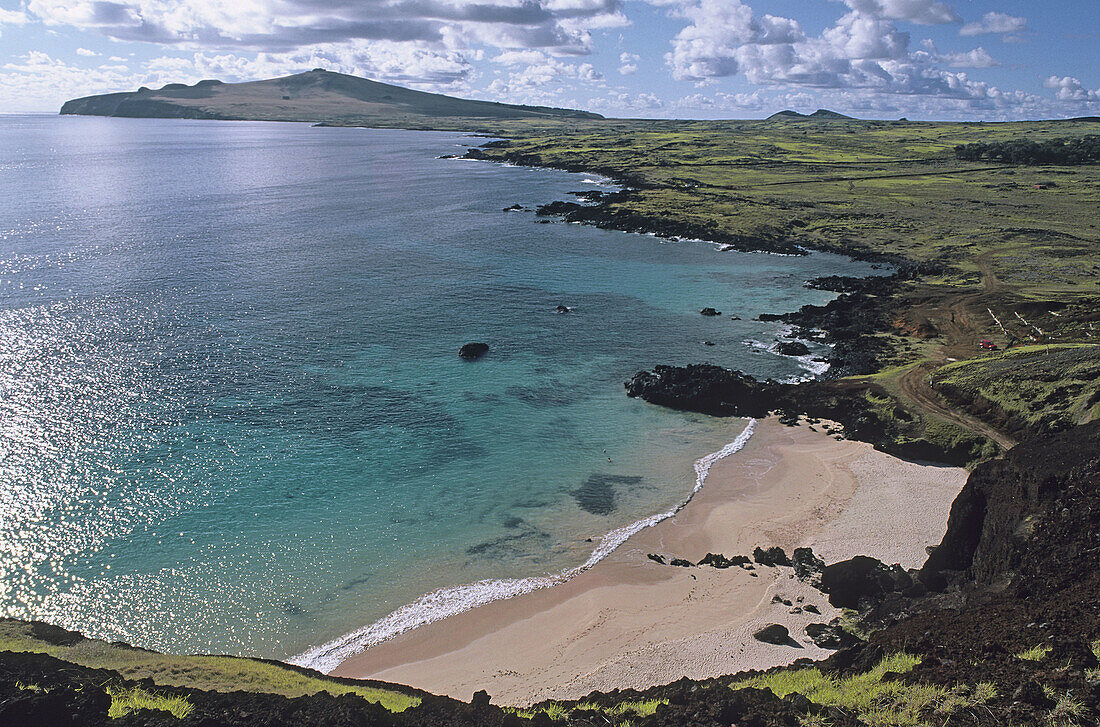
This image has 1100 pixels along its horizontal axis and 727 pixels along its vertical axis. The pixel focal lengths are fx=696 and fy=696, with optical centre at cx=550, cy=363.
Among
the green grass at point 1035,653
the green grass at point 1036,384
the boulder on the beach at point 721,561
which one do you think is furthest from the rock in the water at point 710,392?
the green grass at point 1035,653

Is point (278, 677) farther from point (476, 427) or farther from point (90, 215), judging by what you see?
point (90, 215)

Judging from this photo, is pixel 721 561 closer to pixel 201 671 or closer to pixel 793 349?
pixel 201 671

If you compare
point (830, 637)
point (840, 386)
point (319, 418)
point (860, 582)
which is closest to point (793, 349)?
point (840, 386)

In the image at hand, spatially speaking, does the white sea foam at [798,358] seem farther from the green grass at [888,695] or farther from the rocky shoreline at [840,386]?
the green grass at [888,695]

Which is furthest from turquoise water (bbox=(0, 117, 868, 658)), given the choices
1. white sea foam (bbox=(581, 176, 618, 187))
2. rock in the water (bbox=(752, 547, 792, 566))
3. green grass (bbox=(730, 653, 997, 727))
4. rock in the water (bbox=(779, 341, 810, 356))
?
white sea foam (bbox=(581, 176, 618, 187))

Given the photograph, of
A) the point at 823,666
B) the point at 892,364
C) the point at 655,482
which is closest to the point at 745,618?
the point at 823,666

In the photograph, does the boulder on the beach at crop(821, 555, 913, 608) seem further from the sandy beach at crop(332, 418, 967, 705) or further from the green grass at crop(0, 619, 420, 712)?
the green grass at crop(0, 619, 420, 712)
